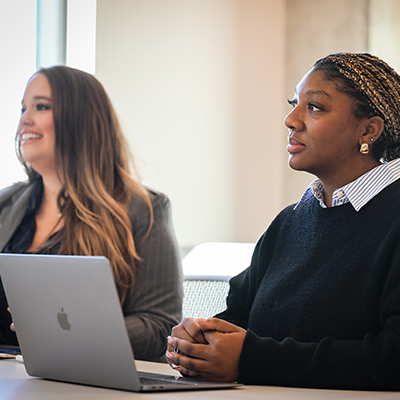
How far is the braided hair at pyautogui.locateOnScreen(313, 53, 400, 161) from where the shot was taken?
142cm

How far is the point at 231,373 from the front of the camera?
110 centimetres

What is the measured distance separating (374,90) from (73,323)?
917mm

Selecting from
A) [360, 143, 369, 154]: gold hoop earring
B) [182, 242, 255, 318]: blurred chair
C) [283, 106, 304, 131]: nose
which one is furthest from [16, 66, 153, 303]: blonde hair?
[360, 143, 369, 154]: gold hoop earring

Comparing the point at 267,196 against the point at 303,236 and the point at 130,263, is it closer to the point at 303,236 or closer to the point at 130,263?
the point at 130,263

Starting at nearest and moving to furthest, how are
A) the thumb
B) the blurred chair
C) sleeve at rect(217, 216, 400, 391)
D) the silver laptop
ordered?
1. the silver laptop
2. sleeve at rect(217, 216, 400, 391)
3. the thumb
4. the blurred chair

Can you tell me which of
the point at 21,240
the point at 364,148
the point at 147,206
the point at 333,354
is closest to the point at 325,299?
the point at 333,354

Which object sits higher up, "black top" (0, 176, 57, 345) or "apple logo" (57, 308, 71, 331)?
"apple logo" (57, 308, 71, 331)

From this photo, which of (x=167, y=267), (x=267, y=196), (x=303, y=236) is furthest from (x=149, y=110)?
(x=303, y=236)

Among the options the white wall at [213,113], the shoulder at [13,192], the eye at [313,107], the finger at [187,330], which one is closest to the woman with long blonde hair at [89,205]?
the shoulder at [13,192]

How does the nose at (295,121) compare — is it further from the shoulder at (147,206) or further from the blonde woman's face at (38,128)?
the blonde woman's face at (38,128)

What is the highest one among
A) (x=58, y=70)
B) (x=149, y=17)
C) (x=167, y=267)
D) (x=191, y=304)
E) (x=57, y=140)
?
(x=149, y=17)

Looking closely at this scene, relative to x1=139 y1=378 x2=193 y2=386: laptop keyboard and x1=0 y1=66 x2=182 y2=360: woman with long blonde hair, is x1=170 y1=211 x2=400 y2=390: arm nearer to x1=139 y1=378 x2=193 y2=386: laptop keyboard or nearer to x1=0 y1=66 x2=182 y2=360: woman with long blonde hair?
x1=139 y1=378 x2=193 y2=386: laptop keyboard

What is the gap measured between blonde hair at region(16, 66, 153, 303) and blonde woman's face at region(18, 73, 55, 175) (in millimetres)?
28

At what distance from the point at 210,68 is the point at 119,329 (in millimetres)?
2515
